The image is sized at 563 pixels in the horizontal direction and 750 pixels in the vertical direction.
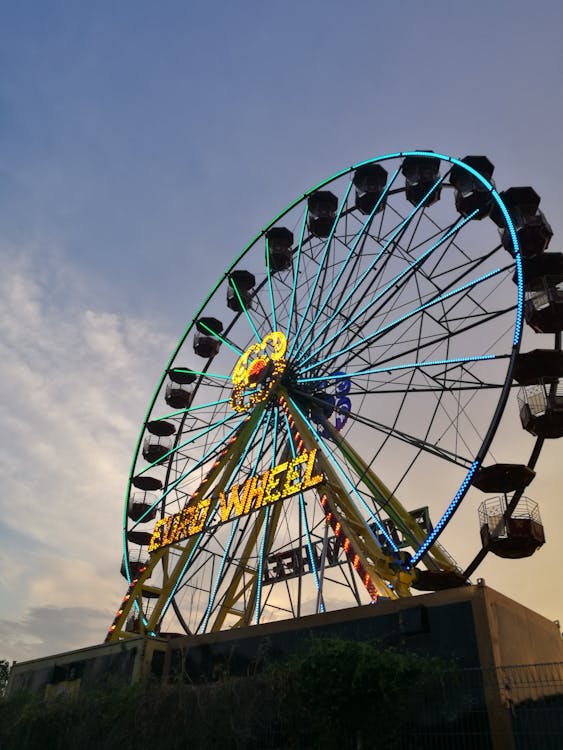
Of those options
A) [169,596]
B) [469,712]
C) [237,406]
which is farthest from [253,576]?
[469,712]

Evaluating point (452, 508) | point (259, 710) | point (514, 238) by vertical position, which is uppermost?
point (514, 238)

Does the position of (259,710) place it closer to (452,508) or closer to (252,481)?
(452,508)

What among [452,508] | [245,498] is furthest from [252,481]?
[452,508]

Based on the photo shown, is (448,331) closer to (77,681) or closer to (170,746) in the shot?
(170,746)

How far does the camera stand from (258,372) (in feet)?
74.7

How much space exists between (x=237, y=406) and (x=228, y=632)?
8.46 m

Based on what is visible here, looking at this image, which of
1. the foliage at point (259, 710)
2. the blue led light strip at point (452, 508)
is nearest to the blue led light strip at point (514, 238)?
the blue led light strip at point (452, 508)

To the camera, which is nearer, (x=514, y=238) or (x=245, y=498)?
(x=514, y=238)

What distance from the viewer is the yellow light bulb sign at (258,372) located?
874 inches

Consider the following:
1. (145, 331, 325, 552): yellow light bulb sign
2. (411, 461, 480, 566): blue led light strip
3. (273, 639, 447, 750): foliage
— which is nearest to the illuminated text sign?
(145, 331, 325, 552): yellow light bulb sign

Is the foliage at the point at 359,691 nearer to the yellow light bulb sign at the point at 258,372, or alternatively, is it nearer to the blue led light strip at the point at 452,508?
the blue led light strip at the point at 452,508

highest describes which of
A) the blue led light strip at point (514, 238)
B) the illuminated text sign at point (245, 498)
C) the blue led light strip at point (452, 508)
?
the blue led light strip at point (514, 238)

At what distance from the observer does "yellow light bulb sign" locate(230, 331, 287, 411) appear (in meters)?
22.2

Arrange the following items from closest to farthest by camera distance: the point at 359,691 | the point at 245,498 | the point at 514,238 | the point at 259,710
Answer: the point at 359,691 < the point at 259,710 < the point at 514,238 < the point at 245,498
